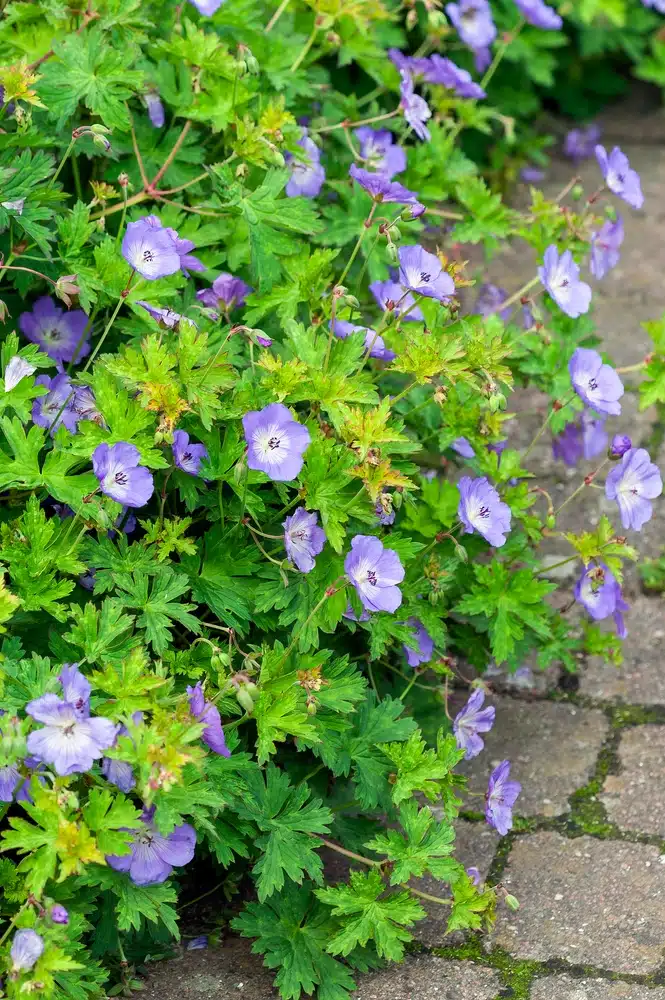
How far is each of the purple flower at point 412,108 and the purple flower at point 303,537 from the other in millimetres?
1021

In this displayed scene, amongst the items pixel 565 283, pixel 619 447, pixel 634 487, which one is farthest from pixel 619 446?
pixel 565 283

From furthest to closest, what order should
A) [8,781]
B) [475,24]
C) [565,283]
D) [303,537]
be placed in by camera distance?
1. [475,24]
2. [565,283]
3. [303,537]
4. [8,781]

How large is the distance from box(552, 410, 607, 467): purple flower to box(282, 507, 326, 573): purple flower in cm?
95

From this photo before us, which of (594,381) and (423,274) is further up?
(423,274)

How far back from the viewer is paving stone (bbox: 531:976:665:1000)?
228 cm

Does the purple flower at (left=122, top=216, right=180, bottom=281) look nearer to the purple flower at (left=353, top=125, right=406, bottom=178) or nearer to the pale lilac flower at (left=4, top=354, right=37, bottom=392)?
the pale lilac flower at (left=4, top=354, right=37, bottom=392)

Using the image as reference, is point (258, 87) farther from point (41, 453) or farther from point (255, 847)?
point (255, 847)

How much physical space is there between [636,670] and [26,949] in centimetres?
162

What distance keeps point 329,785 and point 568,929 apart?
1.63 feet

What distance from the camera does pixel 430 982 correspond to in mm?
2330

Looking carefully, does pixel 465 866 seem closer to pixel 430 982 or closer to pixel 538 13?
pixel 430 982

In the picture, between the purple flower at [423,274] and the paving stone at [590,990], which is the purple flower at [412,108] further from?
the paving stone at [590,990]

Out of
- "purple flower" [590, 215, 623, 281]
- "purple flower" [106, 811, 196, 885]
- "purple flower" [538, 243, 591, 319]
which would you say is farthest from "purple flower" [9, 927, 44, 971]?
"purple flower" [590, 215, 623, 281]

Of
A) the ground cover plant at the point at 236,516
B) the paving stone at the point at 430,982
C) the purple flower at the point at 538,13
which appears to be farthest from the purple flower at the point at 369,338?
the purple flower at the point at 538,13
